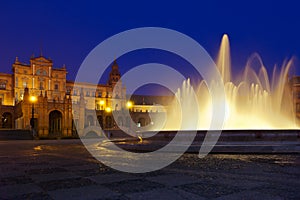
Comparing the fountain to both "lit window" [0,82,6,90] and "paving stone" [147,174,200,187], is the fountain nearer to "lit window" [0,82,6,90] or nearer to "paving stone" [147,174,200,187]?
"paving stone" [147,174,200,187]

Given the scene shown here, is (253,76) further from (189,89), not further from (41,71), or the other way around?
(41,71)

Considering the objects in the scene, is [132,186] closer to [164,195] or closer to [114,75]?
[164,195]

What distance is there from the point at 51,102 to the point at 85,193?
56.6 m

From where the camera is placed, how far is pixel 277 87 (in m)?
26.5

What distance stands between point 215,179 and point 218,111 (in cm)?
1742

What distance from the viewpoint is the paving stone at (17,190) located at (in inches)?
228

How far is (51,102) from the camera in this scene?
193ft

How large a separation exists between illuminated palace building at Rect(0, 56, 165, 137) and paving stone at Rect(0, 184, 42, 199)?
3989 cm

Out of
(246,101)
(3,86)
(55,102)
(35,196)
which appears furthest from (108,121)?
(35,196)

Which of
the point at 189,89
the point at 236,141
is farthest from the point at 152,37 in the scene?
the point at 236,141

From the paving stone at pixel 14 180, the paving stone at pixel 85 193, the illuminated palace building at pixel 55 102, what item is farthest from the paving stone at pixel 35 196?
the illuminated palace building at pixel 55 102

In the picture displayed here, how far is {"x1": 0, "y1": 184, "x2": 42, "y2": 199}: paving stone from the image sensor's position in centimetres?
580

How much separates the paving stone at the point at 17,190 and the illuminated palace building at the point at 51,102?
39.9 metres

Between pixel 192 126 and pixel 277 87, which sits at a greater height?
pixel 277 87
